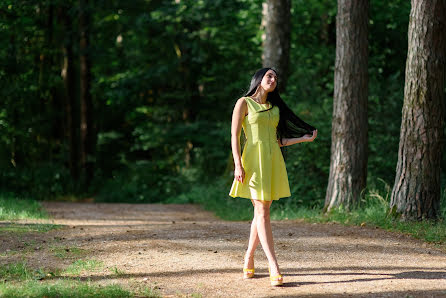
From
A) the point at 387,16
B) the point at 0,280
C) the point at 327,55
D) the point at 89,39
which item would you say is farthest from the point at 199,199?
the point at 0,280

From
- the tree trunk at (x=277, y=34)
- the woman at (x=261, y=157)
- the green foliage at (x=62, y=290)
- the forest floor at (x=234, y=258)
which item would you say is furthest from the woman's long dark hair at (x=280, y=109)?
the tree trunk at (x=277, y=34)

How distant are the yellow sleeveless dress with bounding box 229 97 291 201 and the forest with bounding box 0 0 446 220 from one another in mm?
5467

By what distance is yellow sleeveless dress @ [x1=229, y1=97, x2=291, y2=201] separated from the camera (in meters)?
6.21

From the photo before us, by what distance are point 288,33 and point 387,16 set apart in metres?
4.55

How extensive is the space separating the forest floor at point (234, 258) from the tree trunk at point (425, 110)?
97 centimetres

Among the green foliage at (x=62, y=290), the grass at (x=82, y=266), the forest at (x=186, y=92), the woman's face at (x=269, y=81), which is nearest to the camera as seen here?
the green foliage at (x=62, y=290)

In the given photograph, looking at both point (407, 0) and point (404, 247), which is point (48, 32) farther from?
point (404, 247)

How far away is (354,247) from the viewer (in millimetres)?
8383

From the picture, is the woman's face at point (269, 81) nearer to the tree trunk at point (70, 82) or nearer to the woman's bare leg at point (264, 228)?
the woman's bare leg at point (264, 228)

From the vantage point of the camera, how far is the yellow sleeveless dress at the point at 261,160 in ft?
20.4

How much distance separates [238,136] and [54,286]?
2.38 m

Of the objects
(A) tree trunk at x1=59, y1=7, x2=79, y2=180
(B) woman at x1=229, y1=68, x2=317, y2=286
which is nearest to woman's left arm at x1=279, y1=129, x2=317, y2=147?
(B) woman at x1=229, y1=68, x2=317, y2=286

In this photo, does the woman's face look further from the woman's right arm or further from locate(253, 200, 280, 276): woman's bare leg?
locate(253, 200, 280, 276): woman's bare leg

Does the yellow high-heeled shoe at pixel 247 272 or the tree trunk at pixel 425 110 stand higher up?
the tree trunk at pixel 425 110
